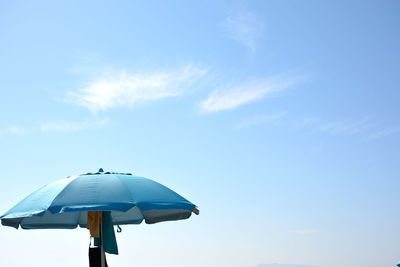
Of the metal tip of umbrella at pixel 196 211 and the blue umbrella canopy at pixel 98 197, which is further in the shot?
the metal tip of umbrella at pixel 196 211

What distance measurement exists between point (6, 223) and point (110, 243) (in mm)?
1756

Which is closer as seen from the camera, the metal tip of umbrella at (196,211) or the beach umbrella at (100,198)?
the beach umbrella at (100,198)

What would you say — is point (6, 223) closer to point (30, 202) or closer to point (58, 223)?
point (30, 202)

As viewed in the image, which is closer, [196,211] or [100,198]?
[100,198]

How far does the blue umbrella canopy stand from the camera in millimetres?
6082

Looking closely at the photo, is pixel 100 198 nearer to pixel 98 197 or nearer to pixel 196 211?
pixel 98 197

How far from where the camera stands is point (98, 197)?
20.2 feet

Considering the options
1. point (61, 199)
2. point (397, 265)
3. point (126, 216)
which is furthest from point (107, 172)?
point (397, 265)

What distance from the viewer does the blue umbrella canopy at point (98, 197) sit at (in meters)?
6.08

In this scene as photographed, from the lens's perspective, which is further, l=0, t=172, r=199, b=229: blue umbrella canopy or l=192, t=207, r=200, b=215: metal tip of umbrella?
l=192, t=207, r=200, b=215: metal tip of umbrella

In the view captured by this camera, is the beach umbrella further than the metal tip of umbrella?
No

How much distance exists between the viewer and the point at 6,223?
733 centimetres

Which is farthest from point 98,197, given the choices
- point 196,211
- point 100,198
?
point 196,211

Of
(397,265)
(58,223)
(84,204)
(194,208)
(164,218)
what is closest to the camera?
(84,204)
